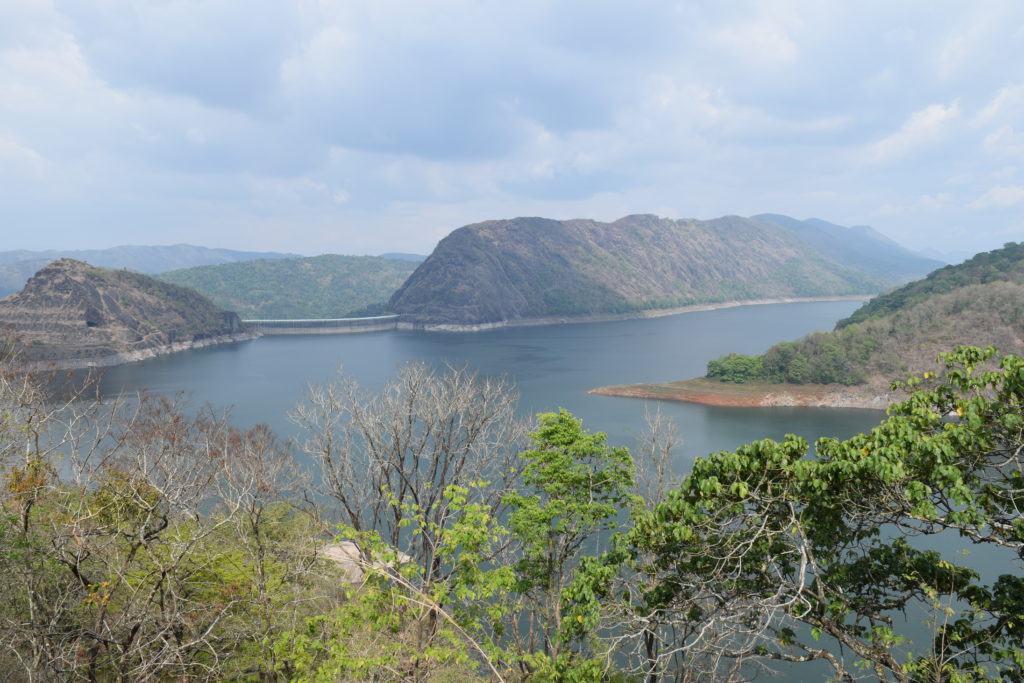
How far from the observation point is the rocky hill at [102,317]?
8288 centimetres

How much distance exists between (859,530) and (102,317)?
358 ft

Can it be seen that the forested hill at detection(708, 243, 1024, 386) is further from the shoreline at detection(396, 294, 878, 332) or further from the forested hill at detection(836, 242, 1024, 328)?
the shoreline at detection(396, 294, 878, 332)

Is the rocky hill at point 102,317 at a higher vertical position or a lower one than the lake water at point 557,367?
higher

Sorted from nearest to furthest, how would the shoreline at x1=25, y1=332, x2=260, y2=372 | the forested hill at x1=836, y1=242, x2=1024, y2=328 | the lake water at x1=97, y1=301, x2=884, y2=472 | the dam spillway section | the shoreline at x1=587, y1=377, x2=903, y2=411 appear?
the lake water at x1=97, y1=301, x2=884, y2=472 → the shoreline at x1=587, y1=377, x2=903, y2=411 → the forested hill at x1=836, y1=242, x2=1024, y2=328 → the shoreline at x1=25, y1=332, x2=260, y2=372 → the dam spillway section

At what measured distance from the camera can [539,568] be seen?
35.9 ft

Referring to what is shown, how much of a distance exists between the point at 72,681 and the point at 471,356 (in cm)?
7845

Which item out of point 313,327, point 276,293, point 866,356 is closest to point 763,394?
point 866,356

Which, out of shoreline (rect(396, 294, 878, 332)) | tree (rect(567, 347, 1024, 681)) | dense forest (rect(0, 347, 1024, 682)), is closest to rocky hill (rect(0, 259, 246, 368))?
shoreline (rect(396, 294, 878, 332))

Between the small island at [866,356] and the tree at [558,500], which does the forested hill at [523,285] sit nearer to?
the small island at [866,356]

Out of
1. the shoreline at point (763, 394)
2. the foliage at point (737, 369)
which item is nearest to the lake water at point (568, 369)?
the shoreline at point (763, 394)

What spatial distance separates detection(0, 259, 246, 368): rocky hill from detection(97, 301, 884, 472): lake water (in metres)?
4.80

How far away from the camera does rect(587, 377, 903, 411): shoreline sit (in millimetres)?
52219

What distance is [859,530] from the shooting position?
27.9 feet

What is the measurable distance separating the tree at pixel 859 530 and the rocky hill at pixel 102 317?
291 feet
